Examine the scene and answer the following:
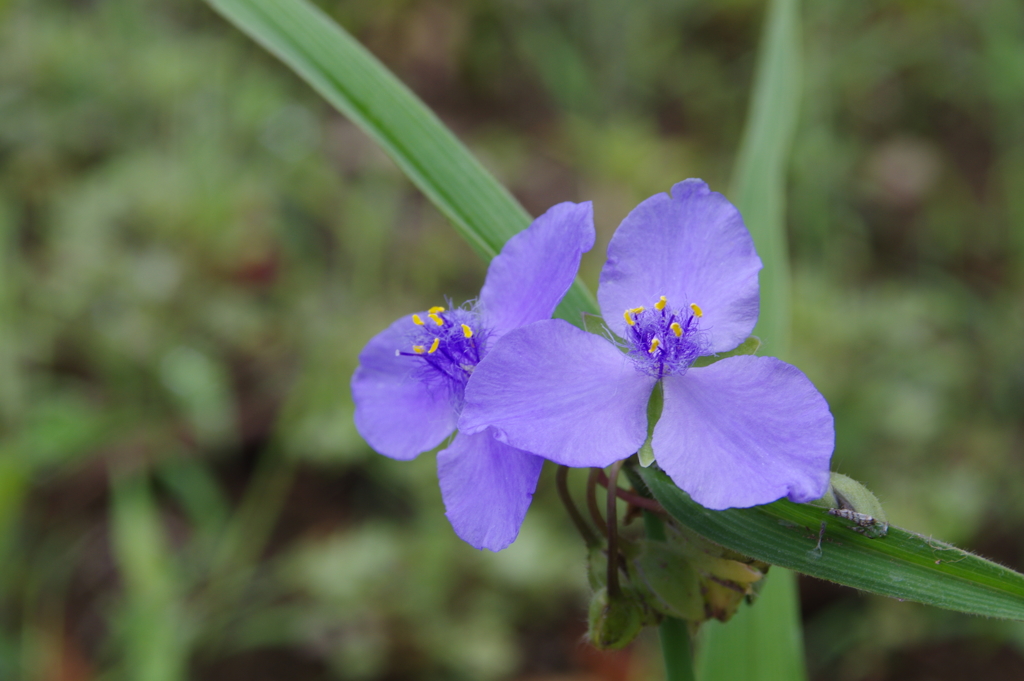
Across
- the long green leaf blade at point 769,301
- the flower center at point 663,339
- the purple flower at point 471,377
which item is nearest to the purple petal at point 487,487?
the purple flower at point 471,377

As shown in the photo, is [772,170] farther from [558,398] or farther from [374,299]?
[374,299]

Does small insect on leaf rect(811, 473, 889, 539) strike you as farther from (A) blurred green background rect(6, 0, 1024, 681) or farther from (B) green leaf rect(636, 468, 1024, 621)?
(A) blurred green background rect(6, 0, 1024, 681)

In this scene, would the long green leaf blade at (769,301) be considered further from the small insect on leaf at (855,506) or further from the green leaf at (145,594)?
the green leaf at (145,594)

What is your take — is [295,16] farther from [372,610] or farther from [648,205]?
[372,610]

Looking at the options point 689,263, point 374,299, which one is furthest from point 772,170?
point 374,299

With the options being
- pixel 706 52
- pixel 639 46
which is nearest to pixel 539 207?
pixel 639 46
